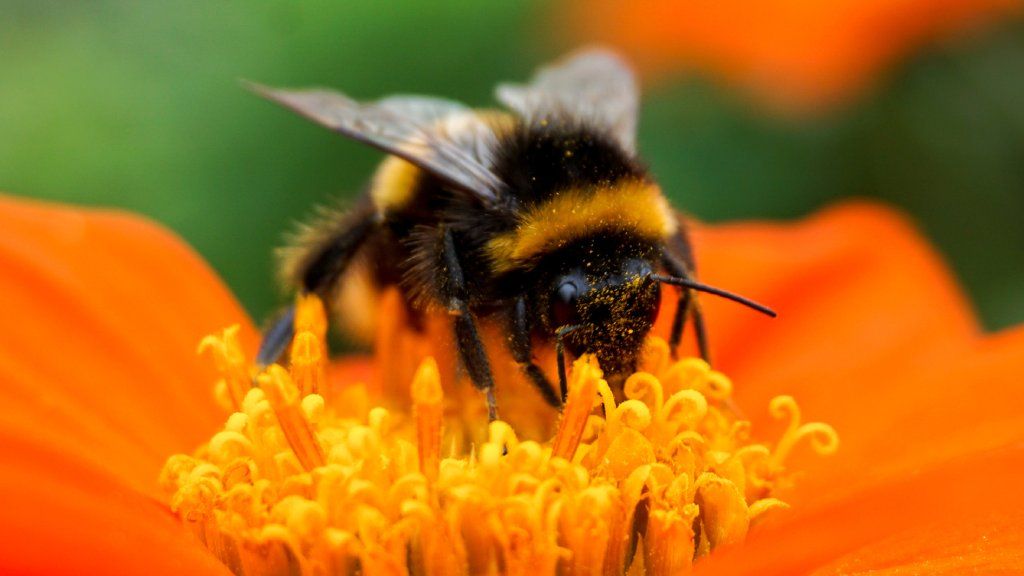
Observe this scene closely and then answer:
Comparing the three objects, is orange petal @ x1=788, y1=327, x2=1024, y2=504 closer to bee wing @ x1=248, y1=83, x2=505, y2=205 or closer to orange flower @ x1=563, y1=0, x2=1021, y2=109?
bee wing @ x1=248, y1=83, x2=505, y2=205

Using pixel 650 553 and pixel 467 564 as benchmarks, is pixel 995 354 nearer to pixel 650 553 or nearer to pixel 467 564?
pixel 650 553

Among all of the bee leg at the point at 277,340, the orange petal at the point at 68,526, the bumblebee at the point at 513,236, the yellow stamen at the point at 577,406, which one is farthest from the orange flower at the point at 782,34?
the orange petal at the point at 68,526

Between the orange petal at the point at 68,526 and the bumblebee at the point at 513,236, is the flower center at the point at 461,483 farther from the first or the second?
the orange petal at the point at 68,526

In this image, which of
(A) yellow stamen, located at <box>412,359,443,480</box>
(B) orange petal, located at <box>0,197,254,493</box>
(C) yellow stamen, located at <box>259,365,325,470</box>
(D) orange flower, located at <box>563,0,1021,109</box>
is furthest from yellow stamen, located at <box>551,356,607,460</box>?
(D) orange flower, located at <box>563,0,1021,109</box>

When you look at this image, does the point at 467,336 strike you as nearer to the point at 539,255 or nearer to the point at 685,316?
the point at 539,255

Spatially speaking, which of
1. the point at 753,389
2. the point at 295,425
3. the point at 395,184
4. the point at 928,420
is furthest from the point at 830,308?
the point at 295,425
